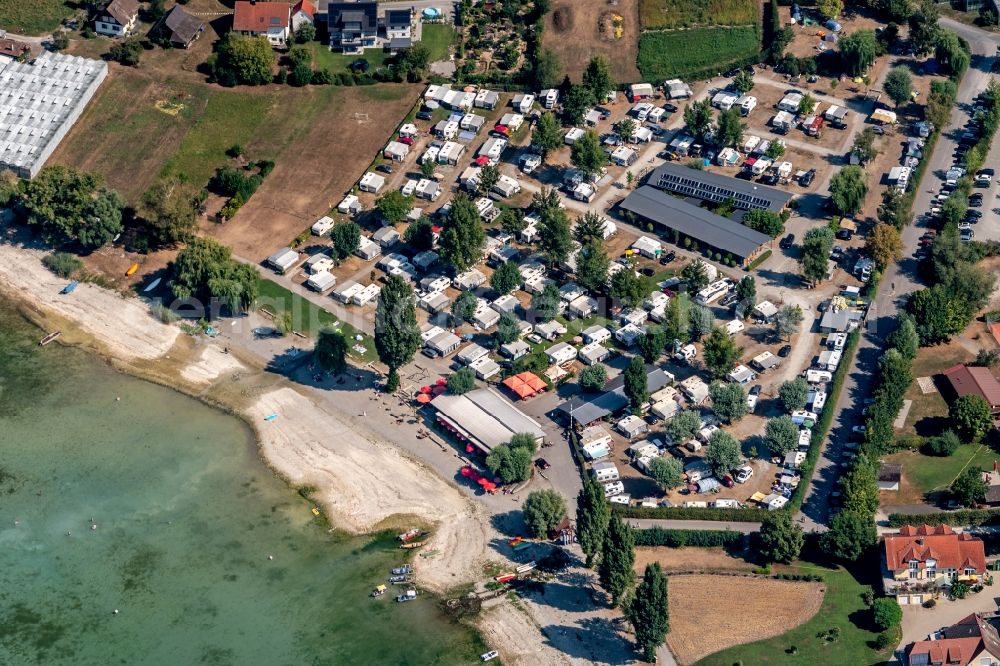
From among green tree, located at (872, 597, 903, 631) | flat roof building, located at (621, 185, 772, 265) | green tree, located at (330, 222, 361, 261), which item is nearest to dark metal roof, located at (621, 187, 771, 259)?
flat roof building, located at (621, 185, 772, 265)

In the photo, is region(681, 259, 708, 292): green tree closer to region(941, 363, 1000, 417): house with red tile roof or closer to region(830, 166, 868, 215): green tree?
region(830, 166, 868, 215): green tree

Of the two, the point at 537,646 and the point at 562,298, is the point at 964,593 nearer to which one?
the point at 537,646

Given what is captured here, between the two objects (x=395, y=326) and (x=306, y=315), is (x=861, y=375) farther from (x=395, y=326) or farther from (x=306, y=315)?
(x=306, y=315)

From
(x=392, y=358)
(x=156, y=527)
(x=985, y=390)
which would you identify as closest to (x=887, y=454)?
(x=985, y=390)

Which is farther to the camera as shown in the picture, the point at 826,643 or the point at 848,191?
the point at 848,191

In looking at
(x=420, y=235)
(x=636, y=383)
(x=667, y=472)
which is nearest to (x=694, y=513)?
(x=667, y=472)
